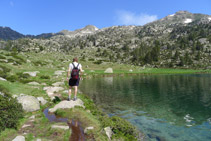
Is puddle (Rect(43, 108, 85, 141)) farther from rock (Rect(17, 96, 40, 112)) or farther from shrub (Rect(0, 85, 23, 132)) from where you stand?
shrub (Rect(0, 85, 23, 132))

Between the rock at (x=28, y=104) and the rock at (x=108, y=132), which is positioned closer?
the rock at (x=108, y=132)

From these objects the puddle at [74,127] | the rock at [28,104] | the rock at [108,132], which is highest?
the rock at [28,104]

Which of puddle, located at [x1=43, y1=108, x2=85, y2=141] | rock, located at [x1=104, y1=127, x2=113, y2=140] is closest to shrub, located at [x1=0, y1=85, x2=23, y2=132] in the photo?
puddle, located at [x1=43, y1=108, x2=85, y2=141]

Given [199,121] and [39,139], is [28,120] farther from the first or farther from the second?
[199,121]

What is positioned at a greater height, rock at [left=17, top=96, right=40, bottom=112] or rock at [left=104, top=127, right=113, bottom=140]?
rock at [left=17, top=96, right=40, bottom=112]

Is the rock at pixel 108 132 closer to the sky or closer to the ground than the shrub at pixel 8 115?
closer to the ground

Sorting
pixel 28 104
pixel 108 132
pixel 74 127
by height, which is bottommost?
pixel 108 132

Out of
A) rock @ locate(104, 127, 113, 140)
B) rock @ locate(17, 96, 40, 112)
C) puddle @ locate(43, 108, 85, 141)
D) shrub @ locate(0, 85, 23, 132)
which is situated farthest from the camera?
rock @ locate(17, 96, 40, 112)

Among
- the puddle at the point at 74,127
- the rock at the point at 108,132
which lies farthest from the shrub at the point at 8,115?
the rock at the point at 108,132

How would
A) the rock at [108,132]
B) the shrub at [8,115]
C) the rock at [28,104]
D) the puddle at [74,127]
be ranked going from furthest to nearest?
the rock at [28,104] → the rock at [108,132] → the shrub at [8,115] → the puddle at [74,127]

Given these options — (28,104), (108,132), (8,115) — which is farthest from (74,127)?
(28,104)

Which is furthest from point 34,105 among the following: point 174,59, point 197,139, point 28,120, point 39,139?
point 174,59

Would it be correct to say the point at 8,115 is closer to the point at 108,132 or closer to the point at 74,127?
the point at 74,127

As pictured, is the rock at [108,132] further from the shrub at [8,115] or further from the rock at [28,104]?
the rock at [28,104]
